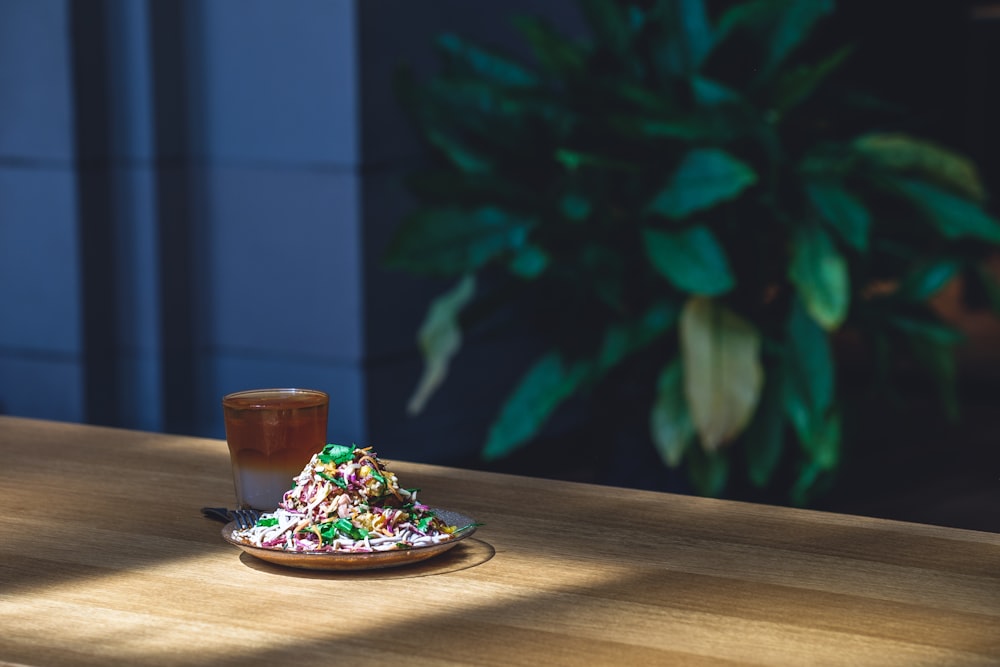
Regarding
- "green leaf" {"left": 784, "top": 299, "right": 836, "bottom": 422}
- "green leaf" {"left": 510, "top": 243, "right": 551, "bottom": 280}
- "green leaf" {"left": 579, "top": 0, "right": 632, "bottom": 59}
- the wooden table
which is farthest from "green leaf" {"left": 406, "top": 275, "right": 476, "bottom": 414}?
the wooden table

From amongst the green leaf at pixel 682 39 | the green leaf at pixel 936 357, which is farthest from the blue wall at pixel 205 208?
the green leaf at pixel 936 357

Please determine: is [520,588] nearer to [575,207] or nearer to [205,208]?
[575,207]

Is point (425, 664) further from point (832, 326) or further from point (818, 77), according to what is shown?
point (818, 77)

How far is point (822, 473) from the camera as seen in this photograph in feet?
10.1

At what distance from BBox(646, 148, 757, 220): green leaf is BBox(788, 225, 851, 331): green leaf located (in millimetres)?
158

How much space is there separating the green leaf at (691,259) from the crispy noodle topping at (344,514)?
5.84 ft

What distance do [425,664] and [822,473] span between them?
2.34 meters

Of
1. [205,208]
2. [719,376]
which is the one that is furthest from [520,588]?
[205,208]

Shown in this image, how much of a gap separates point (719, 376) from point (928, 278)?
22.3 inches

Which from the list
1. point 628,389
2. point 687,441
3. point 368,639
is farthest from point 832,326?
point 368,639

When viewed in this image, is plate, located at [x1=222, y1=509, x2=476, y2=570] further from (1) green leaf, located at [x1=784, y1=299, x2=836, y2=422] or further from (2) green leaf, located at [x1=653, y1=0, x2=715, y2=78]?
(2) green leaf, located at [x1=653, y1=0, x2=715, y2=78]

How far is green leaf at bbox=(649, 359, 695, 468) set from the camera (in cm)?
292

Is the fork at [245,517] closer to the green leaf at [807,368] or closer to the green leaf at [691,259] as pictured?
the green leaf at [691,259]

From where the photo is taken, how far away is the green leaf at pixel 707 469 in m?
3.01
